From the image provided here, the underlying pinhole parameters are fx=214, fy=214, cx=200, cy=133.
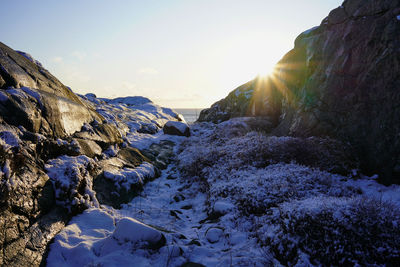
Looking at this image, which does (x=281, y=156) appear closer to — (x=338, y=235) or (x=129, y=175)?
(x=338, y=235)

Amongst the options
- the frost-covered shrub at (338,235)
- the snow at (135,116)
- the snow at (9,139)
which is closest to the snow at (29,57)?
the snow at (135,116)

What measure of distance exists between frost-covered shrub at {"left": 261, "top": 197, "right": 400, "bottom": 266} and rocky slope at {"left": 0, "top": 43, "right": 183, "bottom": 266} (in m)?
5.17

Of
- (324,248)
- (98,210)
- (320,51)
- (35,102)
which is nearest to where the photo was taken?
(324,248)

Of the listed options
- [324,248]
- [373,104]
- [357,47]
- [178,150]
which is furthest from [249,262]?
[178,150]

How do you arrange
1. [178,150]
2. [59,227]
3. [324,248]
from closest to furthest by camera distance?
[324,248], [59,227], [178,150]

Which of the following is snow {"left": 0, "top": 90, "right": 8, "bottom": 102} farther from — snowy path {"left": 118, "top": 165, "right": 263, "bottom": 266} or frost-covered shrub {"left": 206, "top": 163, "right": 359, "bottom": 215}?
frost-covered shrub {"left": 206, "top": 163, "right": 359, "bottom": 215}

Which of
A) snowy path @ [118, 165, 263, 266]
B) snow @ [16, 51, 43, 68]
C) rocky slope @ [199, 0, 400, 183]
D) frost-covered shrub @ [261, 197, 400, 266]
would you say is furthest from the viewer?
snow @ [16, 51, 43, 68]

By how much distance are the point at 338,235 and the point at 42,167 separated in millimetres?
7441

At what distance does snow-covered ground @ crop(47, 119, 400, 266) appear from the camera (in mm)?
4348

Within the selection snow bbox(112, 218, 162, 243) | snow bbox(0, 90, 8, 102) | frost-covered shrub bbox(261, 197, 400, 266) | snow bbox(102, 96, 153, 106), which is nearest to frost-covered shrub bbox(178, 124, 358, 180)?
frost-covered shrub bbox(261, 197, 400, 266)

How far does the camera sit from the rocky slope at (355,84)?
881cm

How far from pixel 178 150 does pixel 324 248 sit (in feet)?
50.2

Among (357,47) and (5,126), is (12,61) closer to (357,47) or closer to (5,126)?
(5,126)

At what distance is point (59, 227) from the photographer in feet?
17.1
